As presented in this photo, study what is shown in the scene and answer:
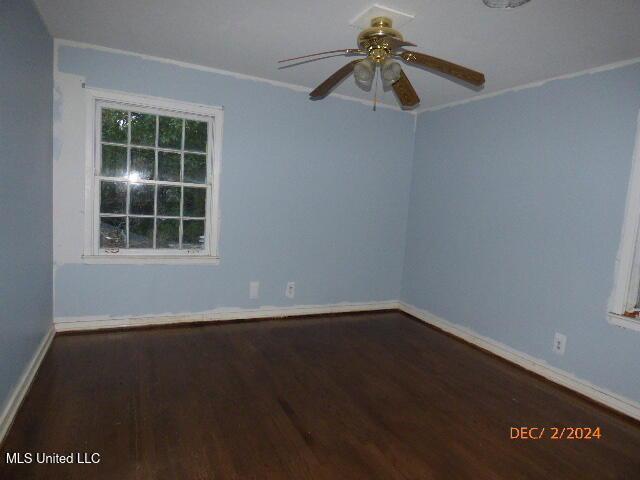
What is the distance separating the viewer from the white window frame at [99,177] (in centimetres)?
301

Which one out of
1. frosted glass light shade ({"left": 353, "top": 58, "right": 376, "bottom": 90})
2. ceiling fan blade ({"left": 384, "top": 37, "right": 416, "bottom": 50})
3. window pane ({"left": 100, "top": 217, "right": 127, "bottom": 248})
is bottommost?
window pane ({"left": 100, "top": 217, "right": 127, "bottom": 248})

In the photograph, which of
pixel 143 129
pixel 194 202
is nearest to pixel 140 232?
pixel 194 202

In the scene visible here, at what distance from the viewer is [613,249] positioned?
2.52 metres

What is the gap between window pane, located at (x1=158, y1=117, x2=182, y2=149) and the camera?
129 inches

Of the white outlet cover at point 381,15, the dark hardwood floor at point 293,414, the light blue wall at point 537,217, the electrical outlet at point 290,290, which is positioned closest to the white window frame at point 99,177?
the dark hardwood floor at point 293,414

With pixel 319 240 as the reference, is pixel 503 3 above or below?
above

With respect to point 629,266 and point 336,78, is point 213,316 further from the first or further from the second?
point 629,266

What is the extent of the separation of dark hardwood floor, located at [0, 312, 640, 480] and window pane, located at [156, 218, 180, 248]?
0.77m

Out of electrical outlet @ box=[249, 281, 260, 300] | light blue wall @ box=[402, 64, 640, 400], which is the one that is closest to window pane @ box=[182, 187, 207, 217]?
electrical outlet @ box=[249, 281, 260, 300]

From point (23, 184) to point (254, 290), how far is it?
6.66 ft

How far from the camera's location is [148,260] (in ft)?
10.8

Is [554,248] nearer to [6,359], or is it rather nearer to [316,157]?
[316,157]

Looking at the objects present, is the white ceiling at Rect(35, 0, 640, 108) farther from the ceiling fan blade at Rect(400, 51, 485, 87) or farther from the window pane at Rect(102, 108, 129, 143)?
the window pane at Rect(102, 108, 129, 143)

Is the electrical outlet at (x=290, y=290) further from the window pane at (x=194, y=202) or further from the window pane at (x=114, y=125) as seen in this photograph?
the window pane at (x=114, y=125)
